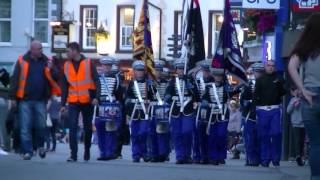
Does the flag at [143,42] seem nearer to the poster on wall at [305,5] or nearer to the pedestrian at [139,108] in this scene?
the pedestrian at [139,108]

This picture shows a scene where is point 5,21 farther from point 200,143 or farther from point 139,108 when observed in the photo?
point 200,143

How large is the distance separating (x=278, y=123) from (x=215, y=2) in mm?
28422

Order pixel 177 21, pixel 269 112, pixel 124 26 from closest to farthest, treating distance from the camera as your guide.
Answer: pixel 269 112 < pixel 177 21 < pixel 124 26

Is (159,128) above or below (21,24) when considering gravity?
below

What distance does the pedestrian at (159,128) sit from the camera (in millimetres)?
15781

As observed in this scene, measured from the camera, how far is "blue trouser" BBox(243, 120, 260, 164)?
51.1ft

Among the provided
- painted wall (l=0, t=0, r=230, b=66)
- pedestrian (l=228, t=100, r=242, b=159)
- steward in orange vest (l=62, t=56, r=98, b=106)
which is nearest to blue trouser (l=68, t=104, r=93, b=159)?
steward in orange vest (l=62, t=56, r=98, b=106)

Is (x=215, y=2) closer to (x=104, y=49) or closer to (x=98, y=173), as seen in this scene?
(x=104, y=49)

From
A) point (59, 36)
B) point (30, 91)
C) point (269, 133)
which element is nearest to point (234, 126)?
point (269, 133)

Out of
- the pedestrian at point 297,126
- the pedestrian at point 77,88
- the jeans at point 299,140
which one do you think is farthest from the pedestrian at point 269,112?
the pedestrian at point 77,88

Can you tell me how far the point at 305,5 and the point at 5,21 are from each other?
1193 inches

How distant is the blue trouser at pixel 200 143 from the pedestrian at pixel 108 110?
57.0 inches

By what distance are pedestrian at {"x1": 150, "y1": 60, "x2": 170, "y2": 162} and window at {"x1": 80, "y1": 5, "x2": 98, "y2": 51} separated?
93.4ft

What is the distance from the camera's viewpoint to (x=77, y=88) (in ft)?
46.6
